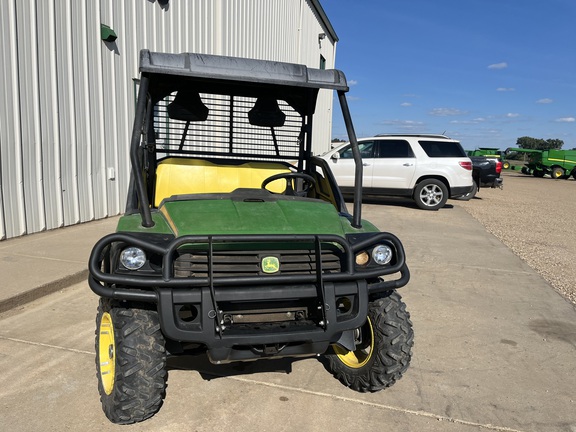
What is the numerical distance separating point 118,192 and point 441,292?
5.83m

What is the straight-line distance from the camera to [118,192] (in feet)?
27.6

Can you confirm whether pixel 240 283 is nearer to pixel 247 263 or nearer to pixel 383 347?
pixel 247 263

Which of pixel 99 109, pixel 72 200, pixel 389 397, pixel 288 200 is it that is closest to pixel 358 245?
pixel 288 200

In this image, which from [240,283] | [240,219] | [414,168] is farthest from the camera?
[414,168]

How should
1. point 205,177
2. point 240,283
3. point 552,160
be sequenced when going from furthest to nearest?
point 552,160, point 205,177, point 240,283

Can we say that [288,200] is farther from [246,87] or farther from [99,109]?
[99,109]

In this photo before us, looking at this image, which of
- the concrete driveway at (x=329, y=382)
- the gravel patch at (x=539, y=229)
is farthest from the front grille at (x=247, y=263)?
the gravel patch at (x=539, y=229)

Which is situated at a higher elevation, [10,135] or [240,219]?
[10,135]

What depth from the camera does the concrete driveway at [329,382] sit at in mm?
2713

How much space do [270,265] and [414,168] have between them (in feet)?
33.0

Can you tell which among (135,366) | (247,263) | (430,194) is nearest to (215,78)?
(247,263)

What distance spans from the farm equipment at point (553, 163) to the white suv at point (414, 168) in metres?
22.7

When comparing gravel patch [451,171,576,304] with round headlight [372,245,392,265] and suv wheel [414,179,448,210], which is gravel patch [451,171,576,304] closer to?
suv wheel [414,179,448,210]

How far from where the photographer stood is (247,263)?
2516 millimetres
